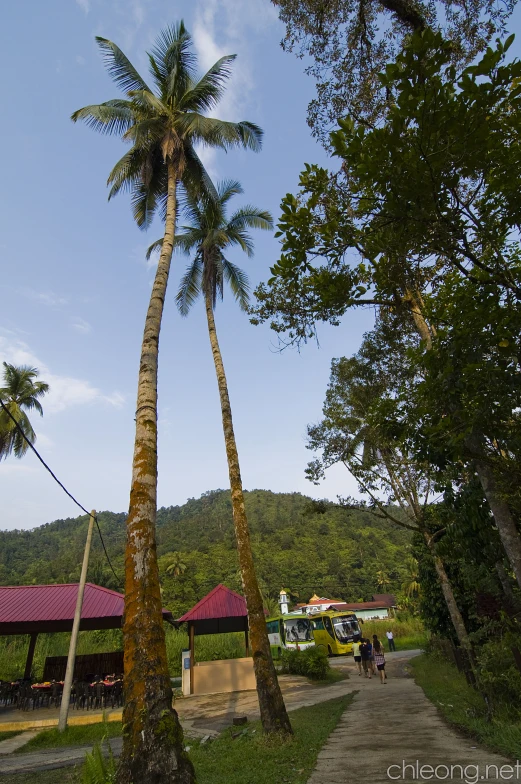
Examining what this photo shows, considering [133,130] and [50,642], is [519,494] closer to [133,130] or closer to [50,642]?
[133,130]

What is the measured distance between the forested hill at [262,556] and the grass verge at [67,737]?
41.0 m

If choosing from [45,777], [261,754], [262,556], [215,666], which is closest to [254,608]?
[261,754]

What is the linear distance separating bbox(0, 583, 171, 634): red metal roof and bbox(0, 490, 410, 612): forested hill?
118ft

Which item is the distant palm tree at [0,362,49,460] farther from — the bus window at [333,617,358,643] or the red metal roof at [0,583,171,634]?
the bus window at [333,617,358,643]

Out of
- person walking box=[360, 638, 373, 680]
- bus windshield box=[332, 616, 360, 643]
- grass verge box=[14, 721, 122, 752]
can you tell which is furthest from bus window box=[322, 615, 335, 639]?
grass verge box=[14, 721, 122, 752]

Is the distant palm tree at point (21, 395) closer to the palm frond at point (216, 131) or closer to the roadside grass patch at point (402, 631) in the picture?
the palm frond at point (216, 131)

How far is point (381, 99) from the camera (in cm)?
698

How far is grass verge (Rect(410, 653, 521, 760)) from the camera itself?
591 cm

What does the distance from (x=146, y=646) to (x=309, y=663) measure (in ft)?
62.9

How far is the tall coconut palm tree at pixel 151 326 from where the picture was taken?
3709 mm

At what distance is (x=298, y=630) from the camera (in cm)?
2822

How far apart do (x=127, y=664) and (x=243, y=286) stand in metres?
13.3

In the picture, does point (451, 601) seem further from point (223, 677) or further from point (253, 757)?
point (223, 677)

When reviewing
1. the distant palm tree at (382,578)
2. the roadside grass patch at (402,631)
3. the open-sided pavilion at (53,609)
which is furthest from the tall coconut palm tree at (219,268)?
the distant palm tree at (382,578)
